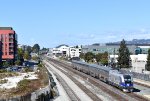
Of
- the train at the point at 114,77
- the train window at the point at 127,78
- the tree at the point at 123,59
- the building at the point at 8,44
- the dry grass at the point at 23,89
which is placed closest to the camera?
the train window at the point at 127,78

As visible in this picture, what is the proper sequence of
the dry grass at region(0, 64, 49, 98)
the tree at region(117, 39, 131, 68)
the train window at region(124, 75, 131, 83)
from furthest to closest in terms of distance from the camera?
the tree at region(117, 39, 131, 68) < the dry grass at region(0, 64, 49, 98) < the train window at region(124, 75, 131, 83)

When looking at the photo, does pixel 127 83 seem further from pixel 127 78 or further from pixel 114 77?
pixel 114 77

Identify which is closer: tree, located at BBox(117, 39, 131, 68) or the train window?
the train window

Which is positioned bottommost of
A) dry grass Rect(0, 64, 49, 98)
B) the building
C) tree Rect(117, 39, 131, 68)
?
dry grass Rect(0, 64, 49, 98)

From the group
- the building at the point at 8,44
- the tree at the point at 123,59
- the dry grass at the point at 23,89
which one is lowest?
the dry grass at the point at 23,89

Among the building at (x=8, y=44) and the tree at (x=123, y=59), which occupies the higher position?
the building at (x=8, y=44)

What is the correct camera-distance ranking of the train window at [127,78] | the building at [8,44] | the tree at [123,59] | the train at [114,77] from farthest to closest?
the building at [8,44] < the tree at [123,59] < the train at [114,77] < the train window at [127,78]

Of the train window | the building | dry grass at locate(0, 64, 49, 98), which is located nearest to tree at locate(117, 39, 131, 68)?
dry grass at locate(0, 64, 49, 98)

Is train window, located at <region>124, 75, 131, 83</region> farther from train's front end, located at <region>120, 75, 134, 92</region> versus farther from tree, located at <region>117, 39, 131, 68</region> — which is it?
tree, located at <region>117, 39, 131, 68</region>

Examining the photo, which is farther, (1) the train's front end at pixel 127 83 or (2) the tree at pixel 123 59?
(2) the tree at pixel 123 59

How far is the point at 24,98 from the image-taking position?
120 ft

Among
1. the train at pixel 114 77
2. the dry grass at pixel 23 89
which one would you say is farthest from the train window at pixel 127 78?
the dry grass at pixel 23 89

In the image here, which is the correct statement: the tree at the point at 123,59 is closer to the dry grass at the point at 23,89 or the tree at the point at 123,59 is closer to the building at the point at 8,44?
the dry grass at the point at 23,89

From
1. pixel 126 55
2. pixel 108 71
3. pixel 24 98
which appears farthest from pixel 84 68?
pixel 24 98
